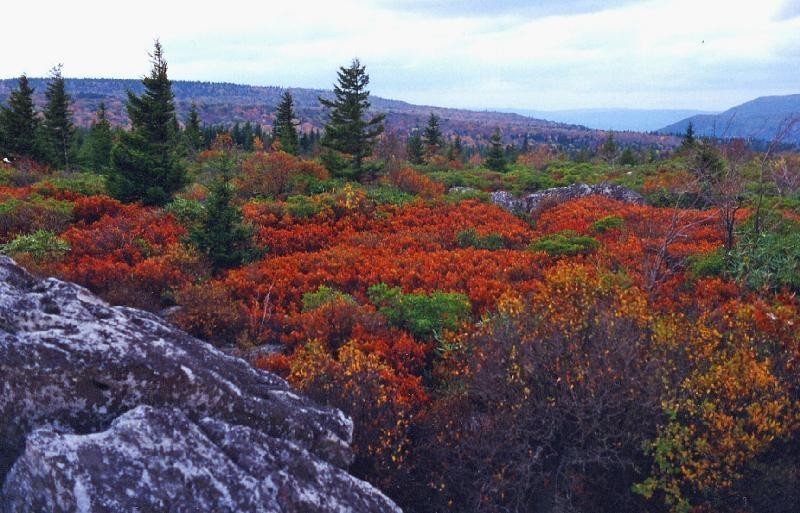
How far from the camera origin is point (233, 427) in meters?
4.47

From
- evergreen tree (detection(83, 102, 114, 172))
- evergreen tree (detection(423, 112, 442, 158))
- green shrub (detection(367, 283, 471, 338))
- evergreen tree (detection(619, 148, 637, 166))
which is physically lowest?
green shrub (detection(367, 283, 471, 338))

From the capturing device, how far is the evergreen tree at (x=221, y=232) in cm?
1146

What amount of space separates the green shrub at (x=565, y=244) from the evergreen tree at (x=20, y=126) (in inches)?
1252

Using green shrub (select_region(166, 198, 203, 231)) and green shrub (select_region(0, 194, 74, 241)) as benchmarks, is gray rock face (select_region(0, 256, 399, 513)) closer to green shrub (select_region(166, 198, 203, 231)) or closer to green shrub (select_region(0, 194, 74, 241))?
green shrub (select_region(0, 194, 74, 241))

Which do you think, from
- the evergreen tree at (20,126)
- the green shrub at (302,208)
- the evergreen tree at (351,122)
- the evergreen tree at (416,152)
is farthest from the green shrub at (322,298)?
the evergreen tree at (416,152)

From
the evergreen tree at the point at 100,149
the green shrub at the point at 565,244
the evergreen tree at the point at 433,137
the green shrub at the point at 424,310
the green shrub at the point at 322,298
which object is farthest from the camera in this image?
the evergreen tree at the point at 433,137

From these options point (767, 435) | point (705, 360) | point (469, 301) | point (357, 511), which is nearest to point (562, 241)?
point (469, 301)

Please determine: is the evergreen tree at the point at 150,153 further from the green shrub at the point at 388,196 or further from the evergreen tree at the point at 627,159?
the evergreen tree at the point at 627,159

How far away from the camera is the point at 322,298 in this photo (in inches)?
373

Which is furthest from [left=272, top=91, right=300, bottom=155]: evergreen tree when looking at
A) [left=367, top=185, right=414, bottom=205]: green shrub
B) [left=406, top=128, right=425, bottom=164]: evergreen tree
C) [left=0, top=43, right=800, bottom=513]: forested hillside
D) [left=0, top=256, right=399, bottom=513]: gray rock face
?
[left=0, top=256, right=399, bottom=513]: gray rock face

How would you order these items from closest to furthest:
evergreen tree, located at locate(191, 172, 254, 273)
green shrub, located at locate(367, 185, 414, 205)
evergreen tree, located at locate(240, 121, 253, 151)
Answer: evergreen tree, located at locate(191, 172, 254, 273) → green shrub, located at locate(367, 185, 414, 205) → evergreen tree, located at locate(240, 121, 253, 151)

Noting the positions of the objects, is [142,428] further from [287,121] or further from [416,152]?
[416,152]

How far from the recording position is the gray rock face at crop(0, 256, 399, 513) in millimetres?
3781

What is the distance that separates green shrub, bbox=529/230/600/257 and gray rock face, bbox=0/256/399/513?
849cm
